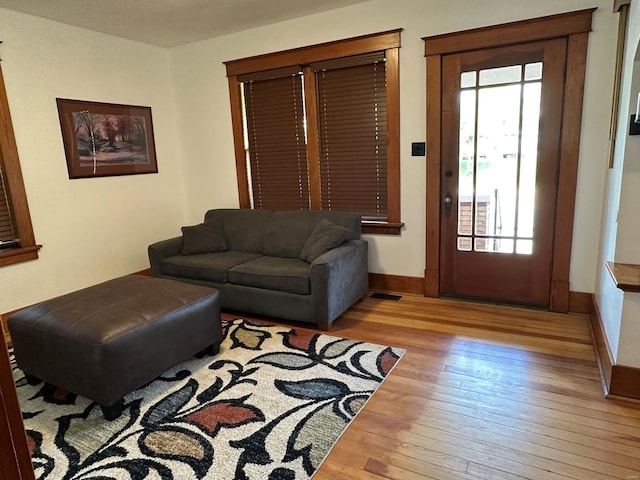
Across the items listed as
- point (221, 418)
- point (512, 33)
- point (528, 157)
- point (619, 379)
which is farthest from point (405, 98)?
point (221, 418)

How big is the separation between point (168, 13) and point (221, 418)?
11.0 feet

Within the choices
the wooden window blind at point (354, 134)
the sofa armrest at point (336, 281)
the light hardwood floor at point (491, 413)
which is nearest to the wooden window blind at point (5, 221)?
the sofa armrest at point (336, 281)

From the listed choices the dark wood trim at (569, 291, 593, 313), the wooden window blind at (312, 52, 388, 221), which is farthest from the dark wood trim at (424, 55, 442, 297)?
the dark wood trim at (569, 291, 593, 313)

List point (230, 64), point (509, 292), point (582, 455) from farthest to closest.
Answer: point (230, 64)
point (509, 292)
point (582, 455)

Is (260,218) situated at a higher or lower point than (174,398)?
higher

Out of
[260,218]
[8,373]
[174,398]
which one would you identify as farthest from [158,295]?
[8,373]

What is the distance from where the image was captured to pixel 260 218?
4062 mm

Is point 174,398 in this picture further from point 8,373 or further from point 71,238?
point 71,238

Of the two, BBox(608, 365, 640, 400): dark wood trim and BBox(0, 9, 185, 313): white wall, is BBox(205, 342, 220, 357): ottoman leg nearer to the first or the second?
BBox(0, 9, 185, 313): white wall

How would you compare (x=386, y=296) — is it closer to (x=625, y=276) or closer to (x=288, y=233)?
(x=288, y=233)

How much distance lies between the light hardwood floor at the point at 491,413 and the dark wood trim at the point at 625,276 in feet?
2.03

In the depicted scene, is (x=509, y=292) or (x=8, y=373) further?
(x=509, y=292)

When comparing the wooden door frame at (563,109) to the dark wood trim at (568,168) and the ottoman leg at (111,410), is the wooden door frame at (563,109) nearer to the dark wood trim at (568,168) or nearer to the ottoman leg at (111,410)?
the dark wood trim at (568,168)

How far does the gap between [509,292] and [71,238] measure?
3.99 m
